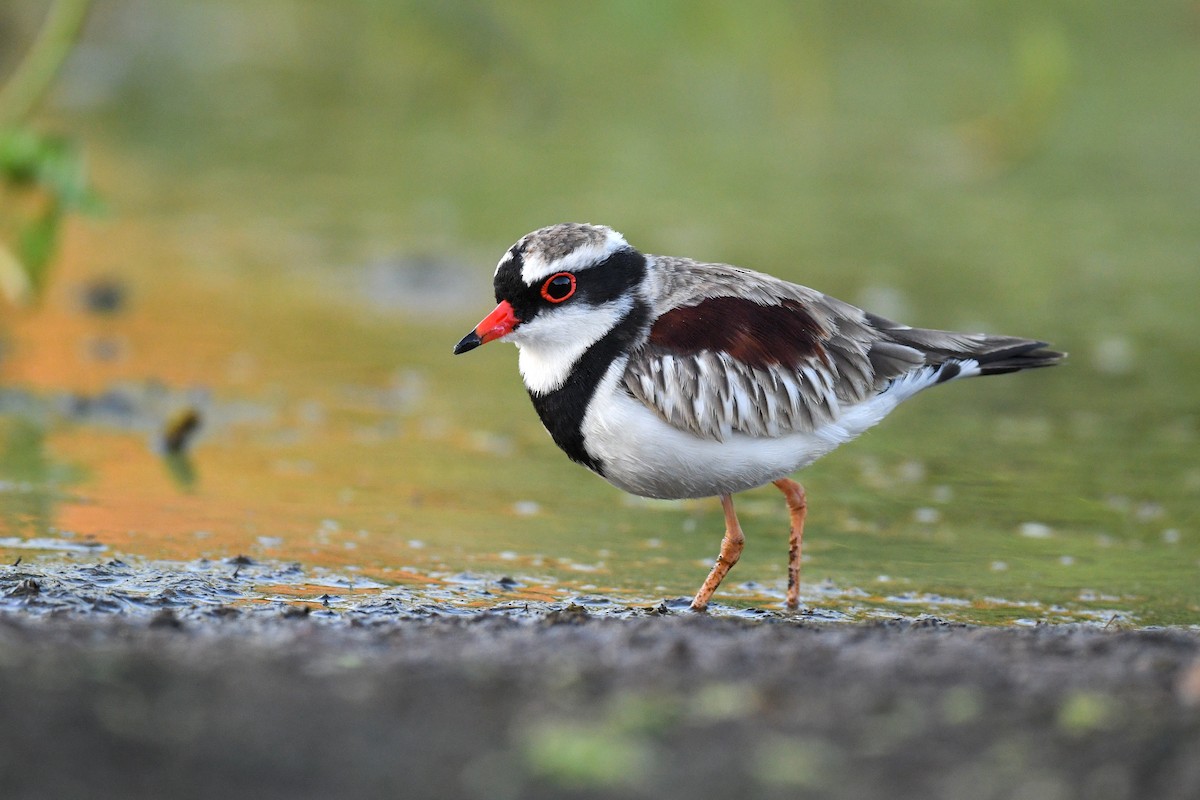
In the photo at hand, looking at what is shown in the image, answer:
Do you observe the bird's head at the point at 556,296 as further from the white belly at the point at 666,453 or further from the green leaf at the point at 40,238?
the green leaf at the point at 40,238

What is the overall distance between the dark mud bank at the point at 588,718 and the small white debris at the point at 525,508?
9.37 feet

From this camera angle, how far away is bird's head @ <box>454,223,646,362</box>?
616cm

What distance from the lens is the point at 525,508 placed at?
25.5ft

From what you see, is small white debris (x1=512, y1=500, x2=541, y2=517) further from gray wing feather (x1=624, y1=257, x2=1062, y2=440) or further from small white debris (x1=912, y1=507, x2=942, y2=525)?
small white debris (x1=912, y1=507, x2=942, y2=525)

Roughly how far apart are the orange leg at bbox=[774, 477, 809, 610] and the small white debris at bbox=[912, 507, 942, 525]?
1178mm

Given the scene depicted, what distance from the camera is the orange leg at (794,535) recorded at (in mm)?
6418

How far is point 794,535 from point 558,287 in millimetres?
1414

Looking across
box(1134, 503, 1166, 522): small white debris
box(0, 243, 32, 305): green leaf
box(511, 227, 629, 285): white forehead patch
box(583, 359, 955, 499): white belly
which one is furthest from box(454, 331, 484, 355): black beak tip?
box(1134, 503, 1166, 522): small white debris

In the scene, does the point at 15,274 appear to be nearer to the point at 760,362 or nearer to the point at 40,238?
the point at 40,238

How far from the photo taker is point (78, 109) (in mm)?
17344

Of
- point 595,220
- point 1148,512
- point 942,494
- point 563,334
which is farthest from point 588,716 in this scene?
point 595,220

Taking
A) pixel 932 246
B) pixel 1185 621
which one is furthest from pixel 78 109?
pixel 1185 621

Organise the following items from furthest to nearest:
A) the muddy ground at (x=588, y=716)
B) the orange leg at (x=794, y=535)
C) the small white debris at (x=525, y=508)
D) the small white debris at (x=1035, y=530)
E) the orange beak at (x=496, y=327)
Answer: the small white debris at (x=525, y=508) → the small white debris at (x=1035, y=530) → the orange leg at (x=794, y=535) → the orange beak at (x=496, y=327) → the muddy ground at (x=588, y=716)

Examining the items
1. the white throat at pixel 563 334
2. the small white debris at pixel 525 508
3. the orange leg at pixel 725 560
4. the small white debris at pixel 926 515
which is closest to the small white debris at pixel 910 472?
the small white debris at pixel 926 515
